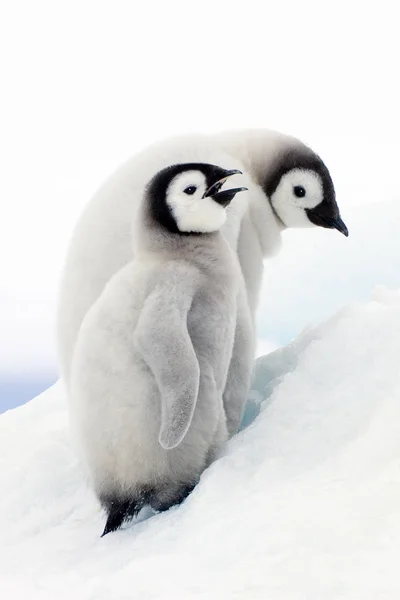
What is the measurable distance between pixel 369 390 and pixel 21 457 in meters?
1.94

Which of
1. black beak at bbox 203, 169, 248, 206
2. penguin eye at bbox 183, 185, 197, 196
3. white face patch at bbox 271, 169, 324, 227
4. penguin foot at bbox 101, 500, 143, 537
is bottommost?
penguin foot at bbox 101, 500, 143, 537

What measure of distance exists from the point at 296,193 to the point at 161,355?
1.25 m

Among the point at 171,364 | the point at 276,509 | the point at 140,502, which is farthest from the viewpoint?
the point at 140,502

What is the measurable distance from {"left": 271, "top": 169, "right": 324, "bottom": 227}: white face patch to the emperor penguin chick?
716 mm

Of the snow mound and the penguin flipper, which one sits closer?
the snow mound

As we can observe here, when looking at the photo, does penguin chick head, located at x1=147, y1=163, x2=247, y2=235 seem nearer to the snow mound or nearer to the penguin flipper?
the penguin flipper

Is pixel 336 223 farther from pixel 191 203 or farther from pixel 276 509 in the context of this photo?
pixel 276 509

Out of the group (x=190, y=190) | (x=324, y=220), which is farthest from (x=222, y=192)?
(x=324, y=220)

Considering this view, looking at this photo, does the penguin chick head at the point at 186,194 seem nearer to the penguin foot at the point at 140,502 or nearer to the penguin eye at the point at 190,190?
the penguin eye at the point at 190,190

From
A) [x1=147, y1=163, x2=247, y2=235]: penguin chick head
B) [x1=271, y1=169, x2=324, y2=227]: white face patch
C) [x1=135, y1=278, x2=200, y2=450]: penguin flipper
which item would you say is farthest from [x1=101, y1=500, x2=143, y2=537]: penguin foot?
[x1=271, y1=169, x2=324, y2=227]: white face patch

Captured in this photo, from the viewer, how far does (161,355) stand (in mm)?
2170

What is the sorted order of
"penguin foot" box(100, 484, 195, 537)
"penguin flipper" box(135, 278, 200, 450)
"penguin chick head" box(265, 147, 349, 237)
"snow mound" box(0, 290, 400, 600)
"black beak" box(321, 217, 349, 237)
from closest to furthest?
"snow mound" box(0, 290, 400, 600)
"penguin flipper" box(135, 278, 200, 450)
"penguin foot" box(100, 484, 195, 537)
"penguin chick head" box(265, 147, 349, 237)
"black beak" box(321, 217, 349, 237)

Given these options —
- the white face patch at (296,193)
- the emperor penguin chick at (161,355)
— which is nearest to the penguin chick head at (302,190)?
the white face patch at (296,193)

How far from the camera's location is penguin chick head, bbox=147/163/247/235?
2.42m
